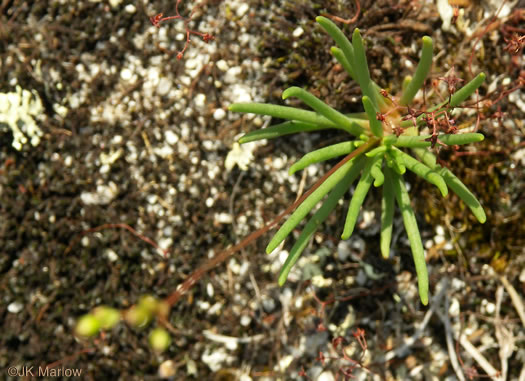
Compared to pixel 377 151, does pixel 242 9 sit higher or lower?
higher

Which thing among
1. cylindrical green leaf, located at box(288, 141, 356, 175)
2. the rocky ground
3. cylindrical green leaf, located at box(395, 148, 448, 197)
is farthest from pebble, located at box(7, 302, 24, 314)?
cylindrical green leaf, located at box(395, 148, 448, 197)

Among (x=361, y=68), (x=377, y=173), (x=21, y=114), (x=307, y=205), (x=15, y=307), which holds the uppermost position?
(x=361, y=68)

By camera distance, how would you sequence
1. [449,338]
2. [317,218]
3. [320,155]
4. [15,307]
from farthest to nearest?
[15,307]
[449,338]
[317,218]
[320,155]

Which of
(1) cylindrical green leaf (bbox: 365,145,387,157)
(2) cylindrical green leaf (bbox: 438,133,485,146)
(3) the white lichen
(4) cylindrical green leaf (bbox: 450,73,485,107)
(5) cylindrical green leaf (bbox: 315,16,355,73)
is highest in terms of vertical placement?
(5) cylindrical green leaf (bbox: 315,16,355,73)

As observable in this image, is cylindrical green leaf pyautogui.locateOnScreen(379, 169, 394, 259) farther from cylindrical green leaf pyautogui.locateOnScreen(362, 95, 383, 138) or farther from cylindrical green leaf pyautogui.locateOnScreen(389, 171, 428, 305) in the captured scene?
cylindrical green leaf pyautogui.locateOnScreen(362, 95, 383, 138)

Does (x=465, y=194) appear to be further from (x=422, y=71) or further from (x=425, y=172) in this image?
(x=422, y=71)

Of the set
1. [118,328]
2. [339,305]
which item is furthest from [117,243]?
[339,305]

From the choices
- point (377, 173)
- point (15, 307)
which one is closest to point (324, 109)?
point (377, 173)

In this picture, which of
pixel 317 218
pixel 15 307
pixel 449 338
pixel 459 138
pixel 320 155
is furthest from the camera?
pixel 15 307

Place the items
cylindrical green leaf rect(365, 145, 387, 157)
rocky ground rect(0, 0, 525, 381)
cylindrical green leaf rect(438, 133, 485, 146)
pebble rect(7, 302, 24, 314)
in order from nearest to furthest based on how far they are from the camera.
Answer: cylindrical green leaf rect(438, 133, 485, 146) < cylindrical green leaf rect(365, 145, 387, 157) < rocky ground rect(0, 0, 525, 381) < pebble rect(7, 302, 24, 314)
